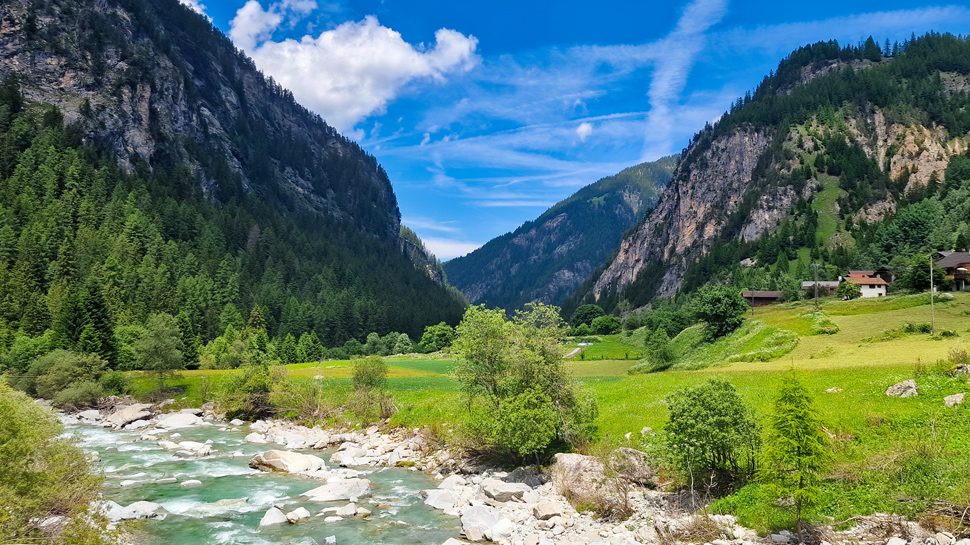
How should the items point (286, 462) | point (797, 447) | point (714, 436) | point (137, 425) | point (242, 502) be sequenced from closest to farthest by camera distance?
point (797, 447) → point (714, 436) → point (242, 502) → point (286, 462) → point (137, 425)

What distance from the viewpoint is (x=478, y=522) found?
78.9 ft

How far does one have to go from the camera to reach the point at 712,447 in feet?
71.9

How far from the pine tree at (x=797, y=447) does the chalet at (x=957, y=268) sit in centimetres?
9616

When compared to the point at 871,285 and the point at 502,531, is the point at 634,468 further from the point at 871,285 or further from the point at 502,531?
the point at 871,285

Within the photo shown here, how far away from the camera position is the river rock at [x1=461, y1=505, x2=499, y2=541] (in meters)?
23.1

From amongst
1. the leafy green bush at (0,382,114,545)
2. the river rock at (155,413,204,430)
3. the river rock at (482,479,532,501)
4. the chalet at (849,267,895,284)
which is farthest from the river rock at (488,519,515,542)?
the chalet at (849,267,895,284)

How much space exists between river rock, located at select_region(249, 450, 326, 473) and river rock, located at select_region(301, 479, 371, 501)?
6497 millimetres

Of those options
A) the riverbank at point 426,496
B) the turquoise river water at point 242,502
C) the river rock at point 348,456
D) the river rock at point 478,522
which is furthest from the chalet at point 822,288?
the river rock at point 478,522

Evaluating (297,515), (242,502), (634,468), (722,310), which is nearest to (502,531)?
(634,468)

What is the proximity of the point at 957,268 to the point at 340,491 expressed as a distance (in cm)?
11042

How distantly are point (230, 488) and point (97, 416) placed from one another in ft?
131

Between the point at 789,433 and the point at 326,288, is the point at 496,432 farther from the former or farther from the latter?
the point at 326,288

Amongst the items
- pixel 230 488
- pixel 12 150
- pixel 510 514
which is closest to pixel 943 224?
pixel 510 514

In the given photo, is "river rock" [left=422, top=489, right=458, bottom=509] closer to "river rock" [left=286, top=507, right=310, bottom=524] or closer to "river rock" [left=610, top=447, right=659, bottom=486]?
"river rock" [left=286, top=507, right=310, bottom=524]
